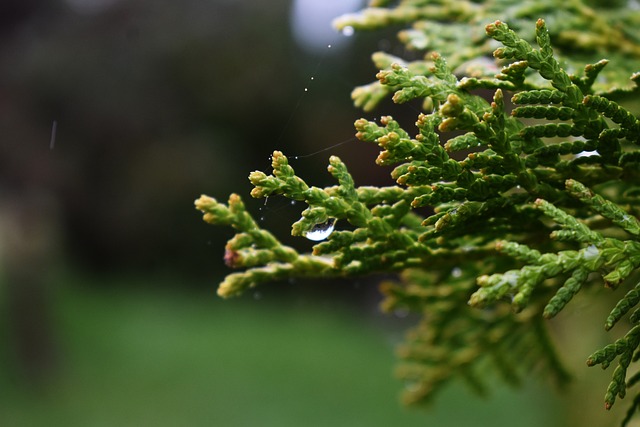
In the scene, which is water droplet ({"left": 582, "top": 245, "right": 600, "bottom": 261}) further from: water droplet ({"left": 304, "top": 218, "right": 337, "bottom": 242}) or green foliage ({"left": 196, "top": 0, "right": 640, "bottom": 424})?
water droplet ({"left": 304, "top": 218, "right": 337, "bottom": 242})

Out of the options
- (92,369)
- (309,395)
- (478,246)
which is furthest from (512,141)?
(92,369)

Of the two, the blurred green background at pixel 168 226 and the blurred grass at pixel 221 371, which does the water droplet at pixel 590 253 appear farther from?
the blurred green background at pixel 168 226

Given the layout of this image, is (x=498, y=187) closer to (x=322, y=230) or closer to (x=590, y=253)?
(x=590, y=253)

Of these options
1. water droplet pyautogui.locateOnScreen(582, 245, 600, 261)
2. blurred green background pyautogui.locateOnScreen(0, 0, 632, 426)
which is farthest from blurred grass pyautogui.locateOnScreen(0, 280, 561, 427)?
water droplet pyautogui.locateOnScreen(582, 245, 600, 261)


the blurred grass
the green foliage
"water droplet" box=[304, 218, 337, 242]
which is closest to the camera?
the green foliage

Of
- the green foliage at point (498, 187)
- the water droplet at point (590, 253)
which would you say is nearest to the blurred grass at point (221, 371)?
the green foliage at point (498, 187)

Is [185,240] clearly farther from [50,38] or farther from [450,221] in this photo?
[450,221]

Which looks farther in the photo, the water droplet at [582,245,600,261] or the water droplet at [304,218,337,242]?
the water droplet at [304,218,337,242]
